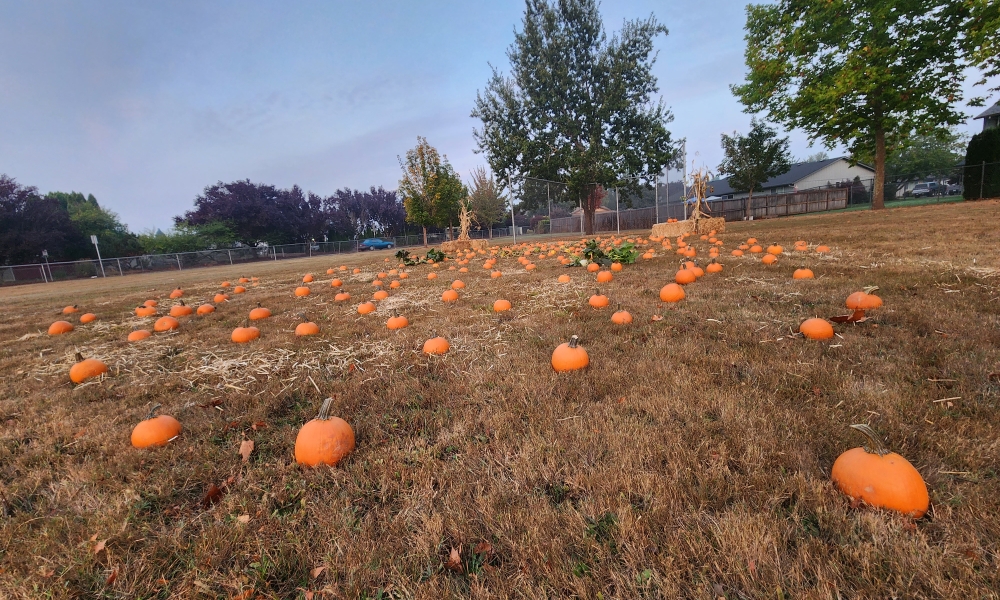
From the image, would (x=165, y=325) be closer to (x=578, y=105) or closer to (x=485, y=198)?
(x=578, y=105)

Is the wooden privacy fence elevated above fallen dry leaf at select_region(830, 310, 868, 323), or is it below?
above

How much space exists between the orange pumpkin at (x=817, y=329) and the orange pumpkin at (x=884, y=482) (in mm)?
1560

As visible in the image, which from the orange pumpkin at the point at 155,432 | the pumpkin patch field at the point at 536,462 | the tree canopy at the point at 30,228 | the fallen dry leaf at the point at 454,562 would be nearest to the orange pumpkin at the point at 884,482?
the pumpkin patch field at the point at 536,462

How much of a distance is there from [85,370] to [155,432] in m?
1.71

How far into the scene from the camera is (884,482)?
120 centimetres

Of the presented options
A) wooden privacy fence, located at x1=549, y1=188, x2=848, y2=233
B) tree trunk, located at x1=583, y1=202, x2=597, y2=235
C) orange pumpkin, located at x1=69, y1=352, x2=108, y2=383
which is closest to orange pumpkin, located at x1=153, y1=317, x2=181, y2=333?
orange pumpkin, located at x1=69, y1=352, x2=108, y2=383

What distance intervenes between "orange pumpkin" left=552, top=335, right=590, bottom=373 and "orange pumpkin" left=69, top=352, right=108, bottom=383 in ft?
11.6

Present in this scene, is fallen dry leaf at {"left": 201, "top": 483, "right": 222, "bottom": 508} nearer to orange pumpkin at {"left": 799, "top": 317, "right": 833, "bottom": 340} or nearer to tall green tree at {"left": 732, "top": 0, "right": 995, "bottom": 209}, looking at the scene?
orange pumpkin at {"left": 799, "top": 317, "right": 833, "bottom": 340}

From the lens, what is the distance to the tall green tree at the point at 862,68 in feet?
51.5

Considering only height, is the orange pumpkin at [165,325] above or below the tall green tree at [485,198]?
below

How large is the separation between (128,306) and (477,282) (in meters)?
6.47

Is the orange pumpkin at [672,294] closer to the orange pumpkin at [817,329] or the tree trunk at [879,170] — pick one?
the orange pumpkin at [817,329]

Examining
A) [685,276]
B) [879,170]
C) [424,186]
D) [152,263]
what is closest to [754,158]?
[879,170]

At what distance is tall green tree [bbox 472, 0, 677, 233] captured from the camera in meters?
21.8
